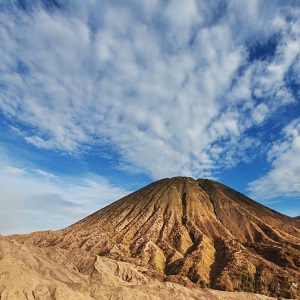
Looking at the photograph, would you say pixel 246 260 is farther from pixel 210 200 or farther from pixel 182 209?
pixel 210 200

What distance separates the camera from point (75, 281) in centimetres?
6488

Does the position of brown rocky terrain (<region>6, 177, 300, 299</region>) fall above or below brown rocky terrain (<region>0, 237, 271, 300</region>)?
above

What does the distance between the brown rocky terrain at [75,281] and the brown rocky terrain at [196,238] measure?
6.63 metres

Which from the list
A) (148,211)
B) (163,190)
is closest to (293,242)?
(148,211)

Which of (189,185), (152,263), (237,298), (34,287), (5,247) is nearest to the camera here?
(34,287)

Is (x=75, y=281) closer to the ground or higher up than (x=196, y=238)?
closer to the ground

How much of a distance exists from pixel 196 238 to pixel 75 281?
66205 millimetres

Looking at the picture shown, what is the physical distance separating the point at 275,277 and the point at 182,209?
66263mm

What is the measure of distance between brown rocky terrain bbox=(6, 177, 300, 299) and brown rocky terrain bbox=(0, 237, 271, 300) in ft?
21.7

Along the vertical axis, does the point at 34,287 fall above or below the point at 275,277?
below

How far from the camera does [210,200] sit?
6560 inches

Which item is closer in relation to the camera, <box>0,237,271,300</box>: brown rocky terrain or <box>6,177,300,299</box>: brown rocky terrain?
<box>0,237,271,300</box>: brown rocky terrain

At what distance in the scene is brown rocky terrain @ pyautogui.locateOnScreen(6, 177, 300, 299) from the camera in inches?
3565

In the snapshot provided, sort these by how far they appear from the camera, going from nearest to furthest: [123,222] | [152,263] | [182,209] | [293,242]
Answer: [152,263], [293,242], [123,222], [182,209]
